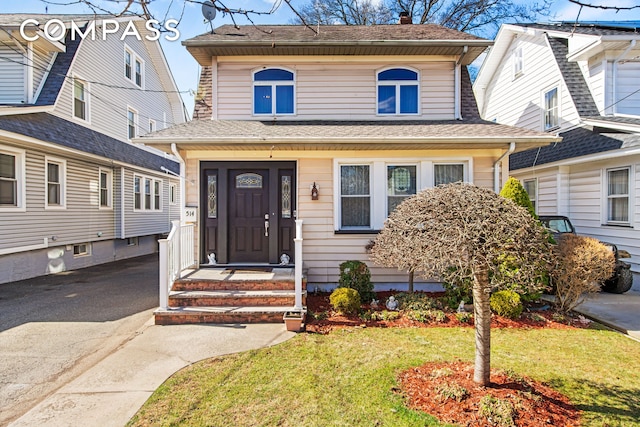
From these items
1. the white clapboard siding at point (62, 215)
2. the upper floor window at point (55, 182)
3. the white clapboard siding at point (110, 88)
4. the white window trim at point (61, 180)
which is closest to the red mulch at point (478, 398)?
the white clapboard siding at point (62, 215)

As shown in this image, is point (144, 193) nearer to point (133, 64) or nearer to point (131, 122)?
point (131, 122)

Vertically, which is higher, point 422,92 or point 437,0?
point 437,0

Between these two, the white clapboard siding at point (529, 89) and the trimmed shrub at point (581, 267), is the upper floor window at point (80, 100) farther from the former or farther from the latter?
the white clapboard siding at point (529, 89)

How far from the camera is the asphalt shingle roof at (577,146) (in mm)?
7730

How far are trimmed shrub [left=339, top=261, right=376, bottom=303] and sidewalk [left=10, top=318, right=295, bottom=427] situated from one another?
156cm

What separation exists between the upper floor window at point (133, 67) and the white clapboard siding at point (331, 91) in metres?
8.46

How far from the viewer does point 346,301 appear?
219 inches

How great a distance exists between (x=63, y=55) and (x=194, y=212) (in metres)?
7.72

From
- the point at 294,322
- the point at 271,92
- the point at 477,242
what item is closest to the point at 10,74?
the point at 271,92

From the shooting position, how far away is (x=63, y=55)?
33.8 ft

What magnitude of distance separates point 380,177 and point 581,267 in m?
3.71

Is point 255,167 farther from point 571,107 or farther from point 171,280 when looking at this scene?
point 571,107

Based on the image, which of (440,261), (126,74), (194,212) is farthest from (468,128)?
(126,74)

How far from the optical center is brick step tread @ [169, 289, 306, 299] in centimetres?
573
